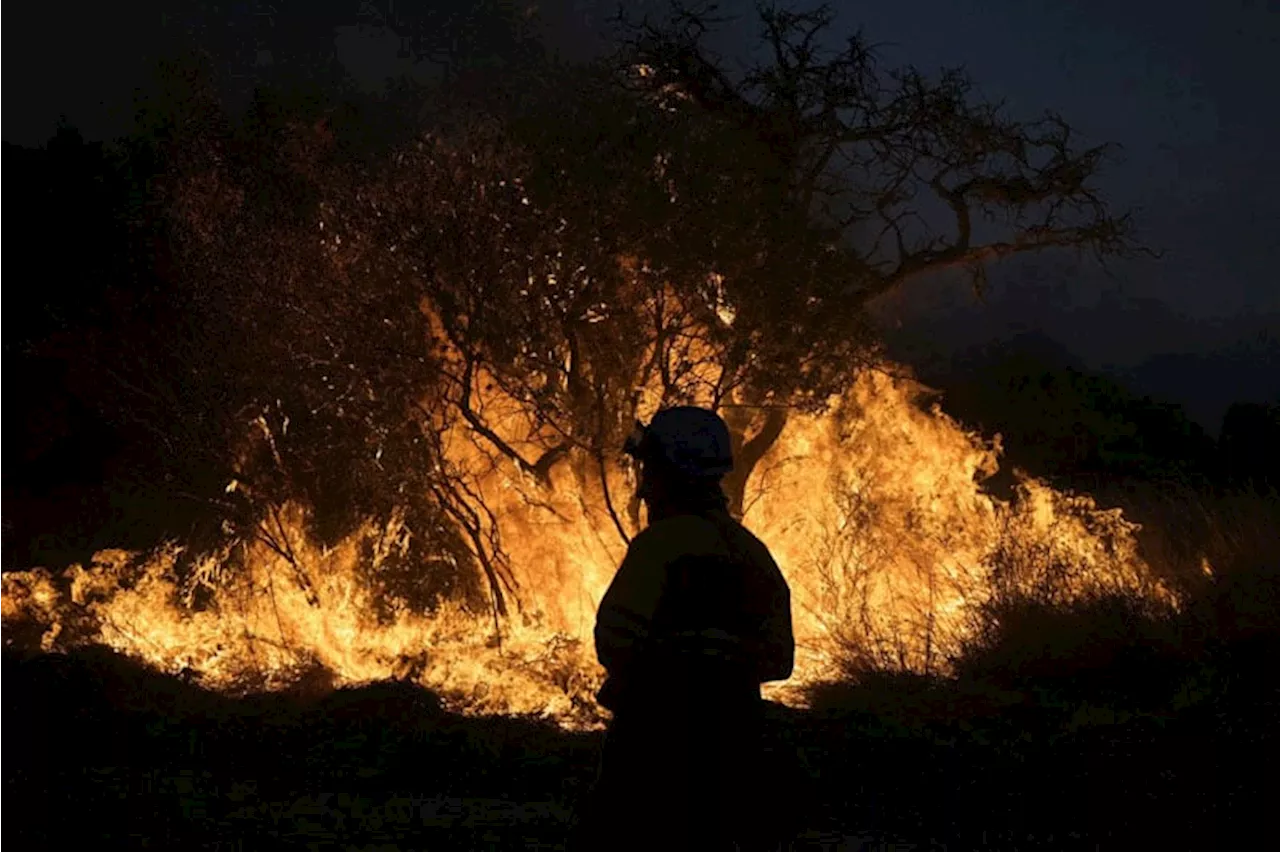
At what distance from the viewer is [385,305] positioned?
31.1ft

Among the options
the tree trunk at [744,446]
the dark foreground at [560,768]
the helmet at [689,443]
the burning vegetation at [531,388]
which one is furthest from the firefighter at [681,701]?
the tree trunk at [744,446]

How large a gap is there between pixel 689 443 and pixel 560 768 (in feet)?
12.5

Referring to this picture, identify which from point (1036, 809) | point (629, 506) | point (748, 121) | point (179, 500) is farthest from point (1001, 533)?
point (179, 500)

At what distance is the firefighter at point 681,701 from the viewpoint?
128 inches

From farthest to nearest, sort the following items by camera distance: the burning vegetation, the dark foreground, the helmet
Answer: the burning vegetation, the dark foreground, the helmet

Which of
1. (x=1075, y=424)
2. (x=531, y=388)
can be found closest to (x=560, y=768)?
(x=531, y=388)

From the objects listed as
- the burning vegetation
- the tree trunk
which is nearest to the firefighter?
the burning vegetation

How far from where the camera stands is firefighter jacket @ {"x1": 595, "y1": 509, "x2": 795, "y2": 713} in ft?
10.7

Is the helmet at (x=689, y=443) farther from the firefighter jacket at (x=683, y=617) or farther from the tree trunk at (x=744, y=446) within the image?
the tree trunk at (x=744, y=446)

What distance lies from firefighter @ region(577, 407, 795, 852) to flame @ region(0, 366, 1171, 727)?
17.5 ft

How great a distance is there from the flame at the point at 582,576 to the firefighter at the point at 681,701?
532cm

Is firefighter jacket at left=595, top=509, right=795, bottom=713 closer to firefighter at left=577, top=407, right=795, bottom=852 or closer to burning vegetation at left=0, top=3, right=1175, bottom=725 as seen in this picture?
firefighter at left=577, top=407, right=795, bottom=852

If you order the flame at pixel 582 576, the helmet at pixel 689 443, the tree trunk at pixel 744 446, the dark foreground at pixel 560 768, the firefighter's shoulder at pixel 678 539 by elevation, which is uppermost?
the tree trunk at pixel 744 446

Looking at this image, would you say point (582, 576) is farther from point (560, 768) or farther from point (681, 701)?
point (681, 701)
